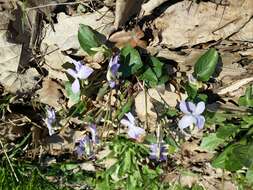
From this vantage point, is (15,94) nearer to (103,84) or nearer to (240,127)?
(103,84)

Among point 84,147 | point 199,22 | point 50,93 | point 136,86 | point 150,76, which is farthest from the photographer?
point 84,147

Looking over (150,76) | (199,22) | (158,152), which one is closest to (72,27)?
(150,76)

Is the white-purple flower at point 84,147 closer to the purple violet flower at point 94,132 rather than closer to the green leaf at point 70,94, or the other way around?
the purple violet flower at point 94,132

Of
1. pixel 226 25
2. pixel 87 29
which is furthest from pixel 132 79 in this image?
pixel 226 25

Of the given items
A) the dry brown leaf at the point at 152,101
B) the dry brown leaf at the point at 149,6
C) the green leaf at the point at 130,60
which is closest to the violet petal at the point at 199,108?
the dry brown leaf at the point at 152,101

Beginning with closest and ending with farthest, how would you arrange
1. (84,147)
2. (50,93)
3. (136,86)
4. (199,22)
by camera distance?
(199,22) < (136,86) < (50,93) < (84,147)

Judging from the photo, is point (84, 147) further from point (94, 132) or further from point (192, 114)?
point (192, 114)
